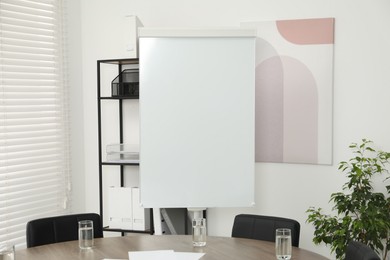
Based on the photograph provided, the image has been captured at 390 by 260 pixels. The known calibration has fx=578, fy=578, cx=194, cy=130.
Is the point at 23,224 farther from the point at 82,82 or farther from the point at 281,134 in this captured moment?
the point at 281,134

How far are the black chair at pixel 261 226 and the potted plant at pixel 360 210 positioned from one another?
556 mm

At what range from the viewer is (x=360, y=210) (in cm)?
397

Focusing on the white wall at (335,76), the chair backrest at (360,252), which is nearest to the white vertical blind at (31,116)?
the white wall at (335,76)

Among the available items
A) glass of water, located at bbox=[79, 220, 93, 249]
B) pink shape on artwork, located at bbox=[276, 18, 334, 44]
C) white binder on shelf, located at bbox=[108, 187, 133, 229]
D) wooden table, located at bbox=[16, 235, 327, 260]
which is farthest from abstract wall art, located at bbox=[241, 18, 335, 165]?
glass of water, located at bbox=[79, 220, 93, 249]

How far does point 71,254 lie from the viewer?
310 cm

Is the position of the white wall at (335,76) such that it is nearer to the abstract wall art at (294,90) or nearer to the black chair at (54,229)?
the abstract wall art at (294,90)

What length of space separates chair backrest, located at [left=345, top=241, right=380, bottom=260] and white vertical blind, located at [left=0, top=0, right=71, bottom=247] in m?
2.77

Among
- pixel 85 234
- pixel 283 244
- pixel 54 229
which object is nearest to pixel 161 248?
pixel 85 234

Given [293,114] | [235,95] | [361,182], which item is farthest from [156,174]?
[361,182]

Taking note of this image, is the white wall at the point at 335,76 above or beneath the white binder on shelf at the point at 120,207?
above

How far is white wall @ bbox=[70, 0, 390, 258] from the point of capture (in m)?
4.32

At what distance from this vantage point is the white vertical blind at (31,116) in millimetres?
4547

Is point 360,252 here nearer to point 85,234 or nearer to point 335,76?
point 85,234

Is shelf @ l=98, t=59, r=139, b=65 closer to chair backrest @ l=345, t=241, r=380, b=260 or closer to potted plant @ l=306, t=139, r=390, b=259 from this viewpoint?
potted plant @ l=306, t=139, r=390, b=259
